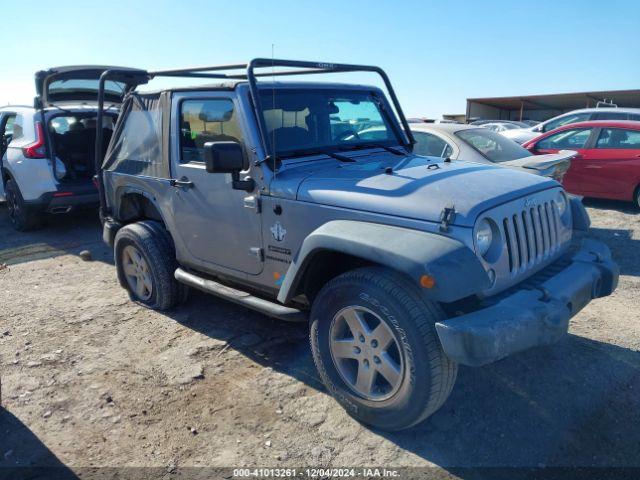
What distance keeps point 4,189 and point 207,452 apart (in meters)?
7.00

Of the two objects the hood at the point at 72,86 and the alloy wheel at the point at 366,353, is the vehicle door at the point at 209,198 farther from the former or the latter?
the hood at the point at 72,86

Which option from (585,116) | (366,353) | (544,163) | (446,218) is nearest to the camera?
(446,218)

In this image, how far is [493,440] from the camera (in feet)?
9.21

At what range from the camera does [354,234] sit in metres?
2.76

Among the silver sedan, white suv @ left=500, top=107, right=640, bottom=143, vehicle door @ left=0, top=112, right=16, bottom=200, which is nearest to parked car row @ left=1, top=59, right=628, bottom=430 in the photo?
the silver sedan

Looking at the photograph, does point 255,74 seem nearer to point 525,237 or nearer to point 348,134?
point 348,134

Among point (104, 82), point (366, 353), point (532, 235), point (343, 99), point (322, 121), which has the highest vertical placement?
point (104, 82)

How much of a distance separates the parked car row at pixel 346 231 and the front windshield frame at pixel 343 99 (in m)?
0.01

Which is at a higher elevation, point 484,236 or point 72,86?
point 72,86

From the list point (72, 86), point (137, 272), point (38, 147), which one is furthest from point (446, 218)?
point (72, 86)

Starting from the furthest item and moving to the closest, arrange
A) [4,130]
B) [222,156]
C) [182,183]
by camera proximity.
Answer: [4,130]
[182,183]
[222,156]

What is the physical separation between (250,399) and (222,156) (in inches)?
61.7

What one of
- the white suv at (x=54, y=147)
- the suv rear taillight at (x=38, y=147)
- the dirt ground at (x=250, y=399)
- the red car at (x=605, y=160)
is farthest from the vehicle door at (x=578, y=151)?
the suv rear taillight at (x=38, y=147)

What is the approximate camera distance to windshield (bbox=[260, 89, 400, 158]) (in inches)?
140
